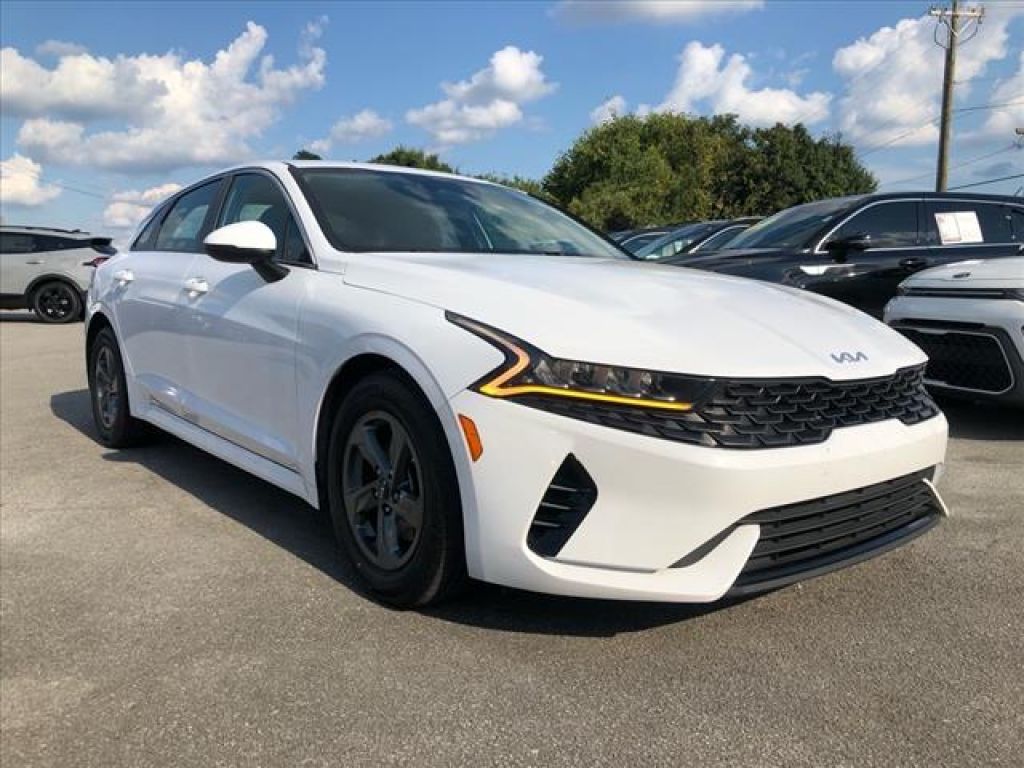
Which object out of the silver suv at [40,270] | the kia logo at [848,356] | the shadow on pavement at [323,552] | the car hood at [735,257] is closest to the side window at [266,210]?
the shadow on pavement at [323,552]

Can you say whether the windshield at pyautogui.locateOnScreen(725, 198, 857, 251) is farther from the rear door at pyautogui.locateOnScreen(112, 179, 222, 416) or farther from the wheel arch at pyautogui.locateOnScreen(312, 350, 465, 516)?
the wheel arch at pyautogui.locateOnScreen(312, 350, 465, 516)

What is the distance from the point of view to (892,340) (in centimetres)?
314

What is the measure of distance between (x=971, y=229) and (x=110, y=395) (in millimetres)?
6642

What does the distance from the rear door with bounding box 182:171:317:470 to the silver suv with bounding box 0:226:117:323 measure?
43.8 feet

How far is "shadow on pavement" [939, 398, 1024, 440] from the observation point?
214 inches

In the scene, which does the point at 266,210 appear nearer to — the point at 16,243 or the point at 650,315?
the point at 650,315

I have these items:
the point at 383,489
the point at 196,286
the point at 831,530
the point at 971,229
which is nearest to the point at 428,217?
the point at 196,286

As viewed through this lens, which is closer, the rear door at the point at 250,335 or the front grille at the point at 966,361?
the rear door at the point at 250,335

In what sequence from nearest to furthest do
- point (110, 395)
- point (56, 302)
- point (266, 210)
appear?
1. point (266, 210)
2. point (110, 395)
3. point (56, 302)

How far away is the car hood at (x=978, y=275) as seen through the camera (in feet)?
16.7

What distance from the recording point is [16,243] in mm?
16156

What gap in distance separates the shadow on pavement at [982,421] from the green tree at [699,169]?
38514 millimetres

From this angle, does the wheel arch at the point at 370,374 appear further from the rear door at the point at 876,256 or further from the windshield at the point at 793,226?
the windshield at the point at 793,226

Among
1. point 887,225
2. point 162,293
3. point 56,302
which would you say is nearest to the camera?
point 162,293
